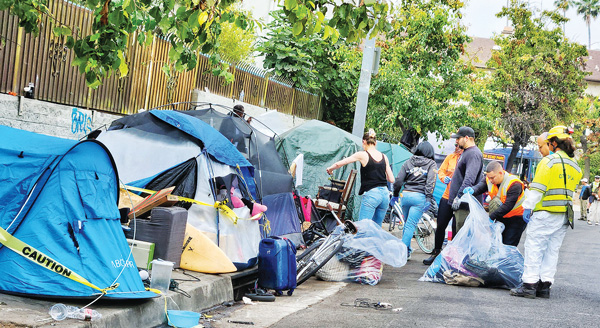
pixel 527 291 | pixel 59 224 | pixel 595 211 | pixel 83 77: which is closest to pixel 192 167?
pixel 59 224

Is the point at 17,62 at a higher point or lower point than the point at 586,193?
higher

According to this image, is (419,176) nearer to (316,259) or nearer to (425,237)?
(425,237)

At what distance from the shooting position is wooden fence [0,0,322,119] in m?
9.20

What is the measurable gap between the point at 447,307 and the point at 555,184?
2196 mm

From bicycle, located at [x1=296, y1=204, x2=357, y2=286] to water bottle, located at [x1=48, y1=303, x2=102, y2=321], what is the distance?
11.9 ft

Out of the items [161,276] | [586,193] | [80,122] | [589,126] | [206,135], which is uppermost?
[589,126]

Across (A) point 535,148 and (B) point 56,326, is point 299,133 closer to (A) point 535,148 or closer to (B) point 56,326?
(B) point 56,326

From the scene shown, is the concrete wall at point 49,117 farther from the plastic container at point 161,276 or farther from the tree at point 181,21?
the plastic container at point 161,276

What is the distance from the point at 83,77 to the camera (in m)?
10.8

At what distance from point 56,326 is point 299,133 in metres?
10.0

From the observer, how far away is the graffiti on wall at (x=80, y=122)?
33.3 ft

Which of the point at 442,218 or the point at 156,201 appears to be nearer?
the point at 156,201

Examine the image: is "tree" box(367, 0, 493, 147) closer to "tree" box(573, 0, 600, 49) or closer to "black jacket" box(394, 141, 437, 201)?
"black jacket" box(394, 141, 437, 201)

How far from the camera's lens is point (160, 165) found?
8141 millimetres
